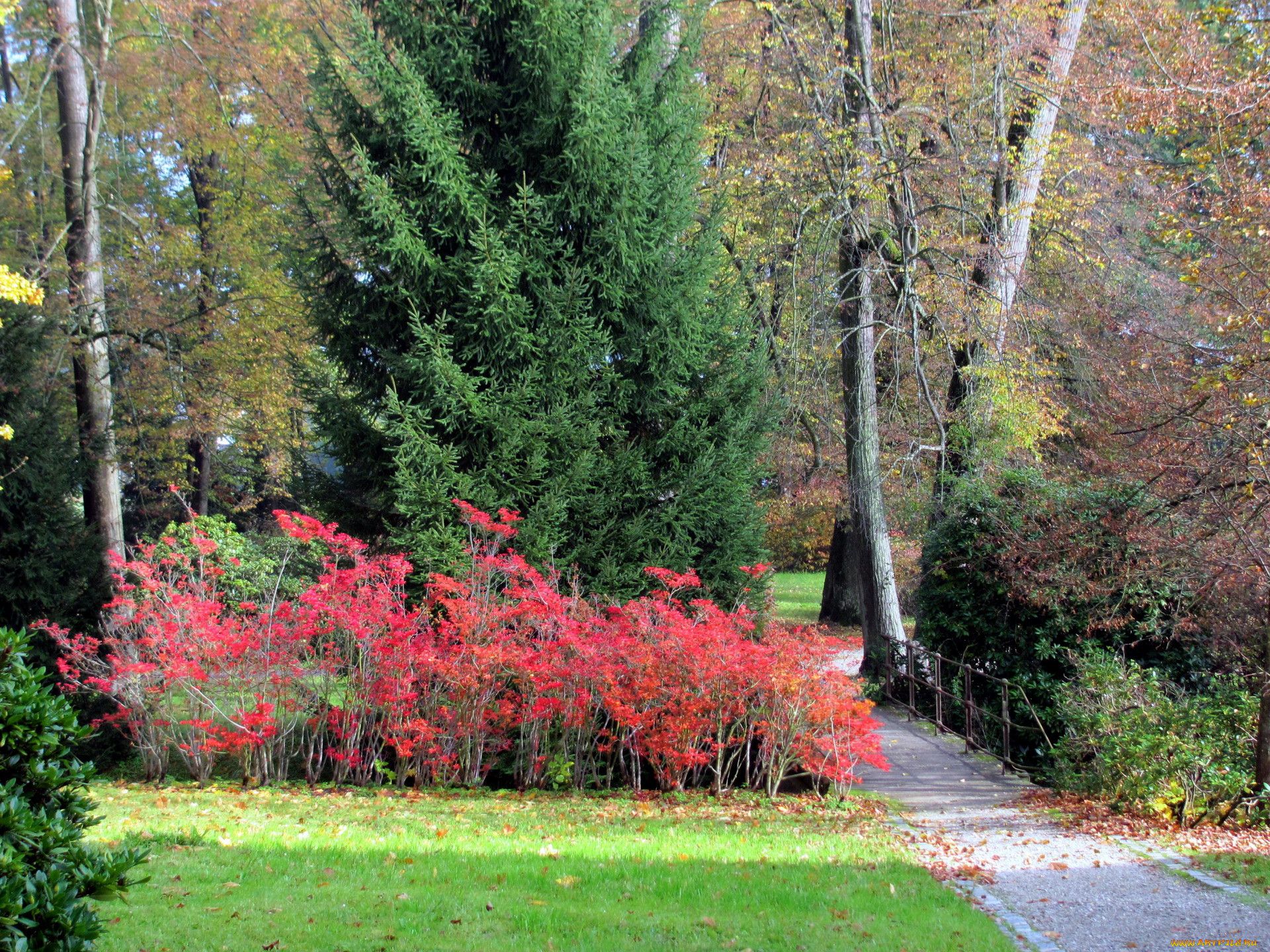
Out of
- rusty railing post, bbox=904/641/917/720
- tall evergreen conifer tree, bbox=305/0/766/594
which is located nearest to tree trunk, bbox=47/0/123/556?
tall evergreen conifer tree, bbox=305/0/766/594

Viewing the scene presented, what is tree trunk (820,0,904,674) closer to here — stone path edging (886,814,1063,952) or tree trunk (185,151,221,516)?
stone path edging (886,814,1063,952)

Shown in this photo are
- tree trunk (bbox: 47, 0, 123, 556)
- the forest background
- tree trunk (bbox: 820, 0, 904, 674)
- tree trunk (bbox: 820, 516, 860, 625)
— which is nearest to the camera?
the forest background

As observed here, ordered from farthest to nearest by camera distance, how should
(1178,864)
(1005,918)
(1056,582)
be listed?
(1056,582), (1178,864), (1005,918)

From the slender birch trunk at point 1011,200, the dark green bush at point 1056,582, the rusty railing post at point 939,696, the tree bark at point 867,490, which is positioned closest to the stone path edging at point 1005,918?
the dark green bush at point 1056,582

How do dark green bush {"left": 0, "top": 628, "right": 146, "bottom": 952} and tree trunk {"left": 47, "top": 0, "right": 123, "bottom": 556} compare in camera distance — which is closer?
dark green bush {"left": 0, "top": 628, "right": 146, "bottom": 952}

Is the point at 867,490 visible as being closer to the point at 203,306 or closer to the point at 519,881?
the point at 519,881

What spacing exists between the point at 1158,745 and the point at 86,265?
13731mm

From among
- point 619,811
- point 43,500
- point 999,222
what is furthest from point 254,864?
point 999,222

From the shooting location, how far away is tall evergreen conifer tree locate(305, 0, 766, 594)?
29.4 ft

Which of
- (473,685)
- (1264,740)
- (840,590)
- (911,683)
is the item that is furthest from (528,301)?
(840,590)

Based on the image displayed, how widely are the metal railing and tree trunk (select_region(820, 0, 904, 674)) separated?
634 mm

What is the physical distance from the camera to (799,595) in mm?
27844

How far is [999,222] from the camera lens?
1330 centimetres

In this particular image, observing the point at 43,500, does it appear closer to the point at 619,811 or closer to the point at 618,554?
the point at 618,554
